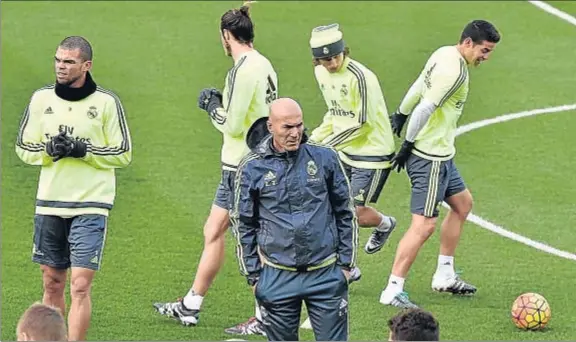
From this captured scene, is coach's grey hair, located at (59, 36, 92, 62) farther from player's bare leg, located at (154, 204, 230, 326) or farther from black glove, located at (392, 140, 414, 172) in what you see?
black glove, located at (392, 140, 414, 172)

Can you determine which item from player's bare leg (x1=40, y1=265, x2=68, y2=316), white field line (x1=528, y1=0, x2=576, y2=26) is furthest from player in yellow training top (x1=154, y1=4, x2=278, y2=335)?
white field line (x1=528, y1=0, x2=576, y2=26)

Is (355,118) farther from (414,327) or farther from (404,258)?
(414,327)

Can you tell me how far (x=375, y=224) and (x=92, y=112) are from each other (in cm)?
364

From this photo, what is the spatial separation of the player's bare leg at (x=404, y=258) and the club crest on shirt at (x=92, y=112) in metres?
3.18

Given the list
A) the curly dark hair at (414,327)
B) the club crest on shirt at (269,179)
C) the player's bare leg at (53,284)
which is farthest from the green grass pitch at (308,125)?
the curly dark hair at (414,327)

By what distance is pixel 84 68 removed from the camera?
10211 millimetres

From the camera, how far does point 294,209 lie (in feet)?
30.6

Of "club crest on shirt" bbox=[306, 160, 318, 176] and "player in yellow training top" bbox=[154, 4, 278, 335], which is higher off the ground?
"club crest on shirt" bbox=[306, 160, 318, 176]

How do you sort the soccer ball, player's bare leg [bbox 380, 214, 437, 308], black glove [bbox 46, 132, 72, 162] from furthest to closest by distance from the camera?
player's bare leg [bbox 380, 214, 437, 308], the soccer ball, black glove [bbox 46, 132, 72, 162]

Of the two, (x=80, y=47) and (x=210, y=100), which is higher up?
(x=80, y=47)

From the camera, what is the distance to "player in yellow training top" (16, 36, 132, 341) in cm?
1025

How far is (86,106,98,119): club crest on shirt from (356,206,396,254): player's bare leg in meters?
3.29

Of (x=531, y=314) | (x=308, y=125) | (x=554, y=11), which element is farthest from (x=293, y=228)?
(x=554, y=11)

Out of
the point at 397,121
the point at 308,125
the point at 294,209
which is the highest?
the point at 294,209
